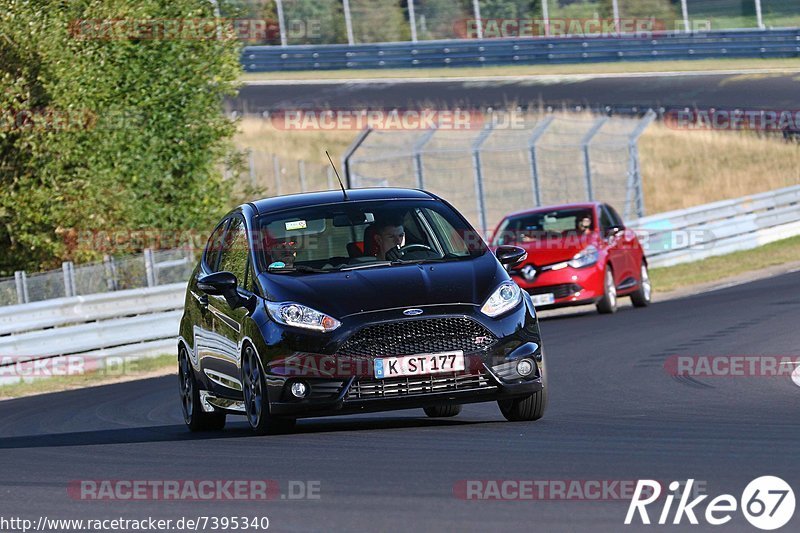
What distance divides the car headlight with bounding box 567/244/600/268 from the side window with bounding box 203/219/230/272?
1063 centimetres

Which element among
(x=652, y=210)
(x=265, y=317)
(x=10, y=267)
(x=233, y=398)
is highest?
(x=265, y=317)

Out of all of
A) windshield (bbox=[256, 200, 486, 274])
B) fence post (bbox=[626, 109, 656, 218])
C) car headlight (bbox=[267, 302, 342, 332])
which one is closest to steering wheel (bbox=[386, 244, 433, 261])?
windshield (bbox=[256, 200, 486, 274])

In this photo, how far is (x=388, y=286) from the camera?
9.88m

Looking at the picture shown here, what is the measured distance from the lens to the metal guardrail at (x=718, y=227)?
101 feet

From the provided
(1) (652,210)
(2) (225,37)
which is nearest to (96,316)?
(2) (225,37)

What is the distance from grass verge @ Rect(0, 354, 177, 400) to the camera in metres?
18.9

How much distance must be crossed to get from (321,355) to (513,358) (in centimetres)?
114

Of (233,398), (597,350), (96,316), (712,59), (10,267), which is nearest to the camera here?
(233,398)

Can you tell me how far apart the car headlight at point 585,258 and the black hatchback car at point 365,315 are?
437 inches

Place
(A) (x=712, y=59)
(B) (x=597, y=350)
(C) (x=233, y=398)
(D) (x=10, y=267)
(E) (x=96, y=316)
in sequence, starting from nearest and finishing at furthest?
1. (C) (x=233, y=398)
2. (B) (x=597, y=350)
3. (E) (x=96, y=316)
4. (D) (x=10, y=267)
5. (A) (x=712, y=59)

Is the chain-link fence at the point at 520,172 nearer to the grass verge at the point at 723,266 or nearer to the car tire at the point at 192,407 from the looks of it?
the grass verge at the point at 723,266

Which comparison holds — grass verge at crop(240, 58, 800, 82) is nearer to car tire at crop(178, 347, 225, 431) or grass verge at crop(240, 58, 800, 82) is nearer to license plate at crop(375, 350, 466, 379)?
car tire at crop(178, 347, 225, 431)

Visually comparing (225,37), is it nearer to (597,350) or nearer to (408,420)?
(597,350)

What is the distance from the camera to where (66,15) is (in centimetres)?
2650
